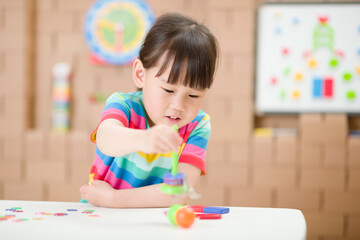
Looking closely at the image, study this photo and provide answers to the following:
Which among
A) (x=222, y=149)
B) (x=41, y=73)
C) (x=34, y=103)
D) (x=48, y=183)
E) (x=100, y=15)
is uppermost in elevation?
(x=100, y=15)

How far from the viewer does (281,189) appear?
101 inches

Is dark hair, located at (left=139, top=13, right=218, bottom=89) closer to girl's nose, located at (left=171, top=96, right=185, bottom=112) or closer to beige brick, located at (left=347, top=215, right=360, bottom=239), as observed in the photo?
girl's nose, located at (left=171, top=96, right=185, bottom=112)

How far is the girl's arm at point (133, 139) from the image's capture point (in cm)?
72

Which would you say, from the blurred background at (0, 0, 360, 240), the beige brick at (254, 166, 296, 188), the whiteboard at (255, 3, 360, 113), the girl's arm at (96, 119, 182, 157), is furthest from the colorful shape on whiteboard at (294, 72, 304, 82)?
the girl's arm at (96, 119, 182, 157)

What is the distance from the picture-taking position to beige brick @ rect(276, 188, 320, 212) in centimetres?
254

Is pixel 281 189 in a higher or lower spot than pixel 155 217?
lower

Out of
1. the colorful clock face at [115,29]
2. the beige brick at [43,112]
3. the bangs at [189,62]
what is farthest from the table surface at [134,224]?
the beige brick at [43,112]

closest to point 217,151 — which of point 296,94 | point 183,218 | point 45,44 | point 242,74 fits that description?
point 242,74

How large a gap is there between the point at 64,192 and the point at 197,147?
1802mm

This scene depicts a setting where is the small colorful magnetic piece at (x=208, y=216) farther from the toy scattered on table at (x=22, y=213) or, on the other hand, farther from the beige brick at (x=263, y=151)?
the beige brick at (x=263, y=151)

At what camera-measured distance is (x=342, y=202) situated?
2533 millimetres

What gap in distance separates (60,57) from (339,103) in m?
1.78

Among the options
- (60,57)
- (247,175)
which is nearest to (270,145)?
(247,175)

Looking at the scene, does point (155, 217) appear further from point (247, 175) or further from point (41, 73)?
point (41, 73)
